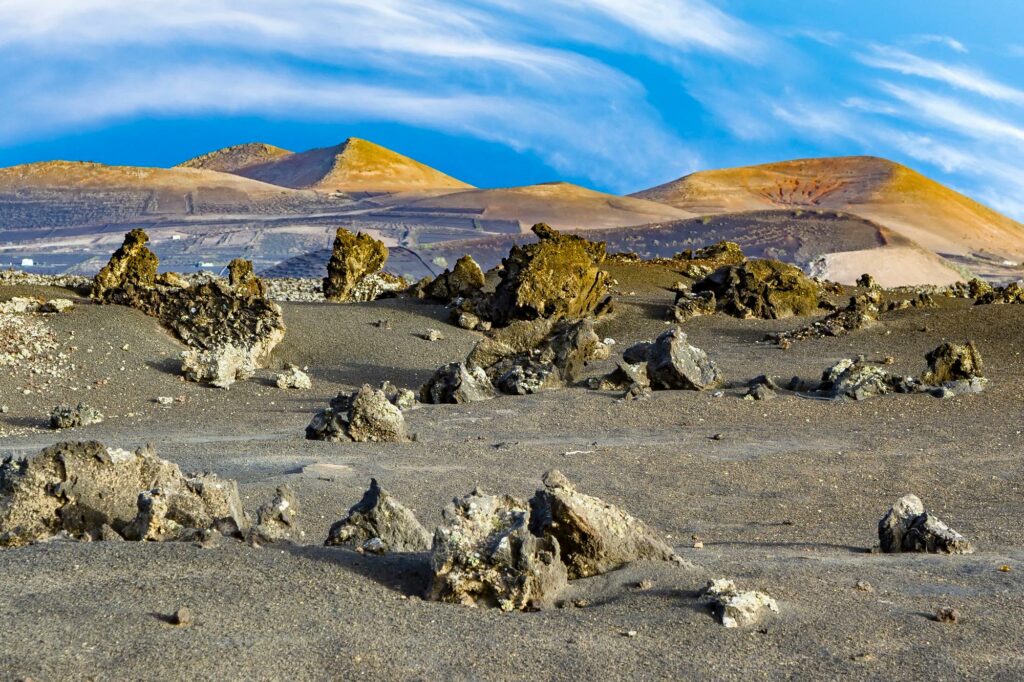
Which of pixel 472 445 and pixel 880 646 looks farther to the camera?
pixel 472 445

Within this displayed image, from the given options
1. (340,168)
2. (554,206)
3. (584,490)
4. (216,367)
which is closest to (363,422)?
(584,490)

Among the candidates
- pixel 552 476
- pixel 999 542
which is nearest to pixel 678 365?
pixel 999 542

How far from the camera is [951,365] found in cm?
1430

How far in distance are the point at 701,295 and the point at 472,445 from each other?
11386 mm

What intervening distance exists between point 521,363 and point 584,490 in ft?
19.7

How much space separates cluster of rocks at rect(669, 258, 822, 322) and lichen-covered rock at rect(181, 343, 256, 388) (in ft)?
27.7

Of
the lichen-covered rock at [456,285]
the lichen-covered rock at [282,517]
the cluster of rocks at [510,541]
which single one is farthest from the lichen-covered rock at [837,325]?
the cluster of rocks at [510,541]

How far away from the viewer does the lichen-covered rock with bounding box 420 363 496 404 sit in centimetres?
1383

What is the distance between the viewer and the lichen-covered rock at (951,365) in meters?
14.2

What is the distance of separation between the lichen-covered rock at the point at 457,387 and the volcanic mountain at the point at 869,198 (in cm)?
5161

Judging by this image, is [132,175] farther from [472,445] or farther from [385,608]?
[385,608]

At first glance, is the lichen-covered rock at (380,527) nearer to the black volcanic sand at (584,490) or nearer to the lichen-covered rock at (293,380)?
the black volcanic sand at (584,490)

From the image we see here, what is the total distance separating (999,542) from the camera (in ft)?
24.4

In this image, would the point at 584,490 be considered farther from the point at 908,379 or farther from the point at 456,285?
the point at 456,285
